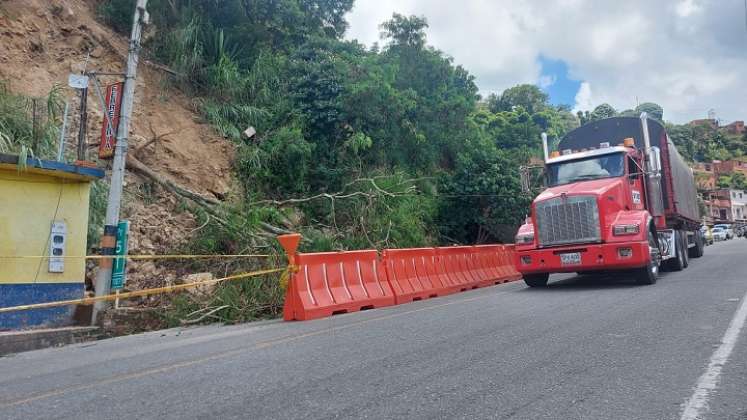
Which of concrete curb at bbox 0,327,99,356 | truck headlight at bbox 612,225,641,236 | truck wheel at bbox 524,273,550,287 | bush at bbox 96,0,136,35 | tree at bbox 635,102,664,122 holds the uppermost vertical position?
tree at bbox 635,102,664,122

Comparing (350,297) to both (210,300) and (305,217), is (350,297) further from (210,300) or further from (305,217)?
(305,217)

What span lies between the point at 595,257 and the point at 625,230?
75 cm

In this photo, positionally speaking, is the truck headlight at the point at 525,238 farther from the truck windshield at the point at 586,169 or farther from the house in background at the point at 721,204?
the house in background at the point at 721,204

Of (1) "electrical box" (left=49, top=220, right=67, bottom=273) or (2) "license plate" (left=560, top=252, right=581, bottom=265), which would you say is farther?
(2) "license plate" (left=560, top=252, right=581, bottom=265)

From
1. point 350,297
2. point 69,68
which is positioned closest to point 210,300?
point 350,297

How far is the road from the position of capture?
12.5 ft

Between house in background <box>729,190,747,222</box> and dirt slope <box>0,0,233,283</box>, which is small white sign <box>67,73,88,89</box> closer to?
dirt slope <box>0,0,233,283</box>

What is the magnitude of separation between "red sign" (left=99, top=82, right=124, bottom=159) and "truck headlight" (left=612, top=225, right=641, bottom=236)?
948cm

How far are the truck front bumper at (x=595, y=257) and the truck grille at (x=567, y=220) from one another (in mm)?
176

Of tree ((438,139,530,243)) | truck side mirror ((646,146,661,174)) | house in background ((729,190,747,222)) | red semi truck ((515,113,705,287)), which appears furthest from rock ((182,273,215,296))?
house in background ((729,190,747,222))

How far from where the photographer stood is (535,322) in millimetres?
7078

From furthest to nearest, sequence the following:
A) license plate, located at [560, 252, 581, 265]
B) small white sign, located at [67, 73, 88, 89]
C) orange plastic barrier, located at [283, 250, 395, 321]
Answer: license plate, located at [560, 252, 581, 265]
small white sign, located at [67, 73, 88, 89]
orange plastic barrier, located at [283, 250, 395, 321]

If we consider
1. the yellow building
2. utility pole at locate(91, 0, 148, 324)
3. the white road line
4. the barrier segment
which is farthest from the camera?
the barrier segment

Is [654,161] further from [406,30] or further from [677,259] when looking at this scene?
[406,30]
